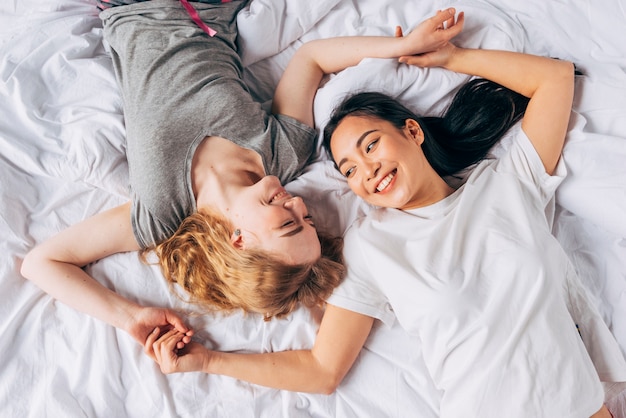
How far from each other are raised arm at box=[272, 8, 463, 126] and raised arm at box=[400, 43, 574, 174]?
5cm

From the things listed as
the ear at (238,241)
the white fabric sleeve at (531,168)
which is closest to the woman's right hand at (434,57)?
the white fabric sleeve at (531,168)

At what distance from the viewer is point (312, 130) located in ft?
4.83

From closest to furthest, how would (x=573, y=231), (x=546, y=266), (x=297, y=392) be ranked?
1. (x=546, y=266)
2. (x=297, y=392)
3. (x=573, y=231)

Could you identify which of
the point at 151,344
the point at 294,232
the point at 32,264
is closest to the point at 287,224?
the point at 294,232

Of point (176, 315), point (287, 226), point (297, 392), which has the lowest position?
point (297, 392)

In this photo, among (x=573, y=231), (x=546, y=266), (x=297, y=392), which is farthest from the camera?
(x=573, y=231)

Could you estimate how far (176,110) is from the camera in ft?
4.51

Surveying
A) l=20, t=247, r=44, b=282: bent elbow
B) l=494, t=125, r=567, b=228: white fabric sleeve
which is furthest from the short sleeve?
l=20, t=247, r=44, b=282: bent elbow

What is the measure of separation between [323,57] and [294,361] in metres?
0.84

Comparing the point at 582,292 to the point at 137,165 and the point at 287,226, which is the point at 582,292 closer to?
the point at 287,226

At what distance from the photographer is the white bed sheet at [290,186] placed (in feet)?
4.22

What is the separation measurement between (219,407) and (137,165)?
639 millimetres

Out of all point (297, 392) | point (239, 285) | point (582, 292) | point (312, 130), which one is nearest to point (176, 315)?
point (239, 285)

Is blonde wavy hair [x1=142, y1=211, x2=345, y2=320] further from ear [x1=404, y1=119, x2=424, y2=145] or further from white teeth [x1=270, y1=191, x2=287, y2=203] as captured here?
ear [x1=404, y1=119, x2=424, y2=145]
